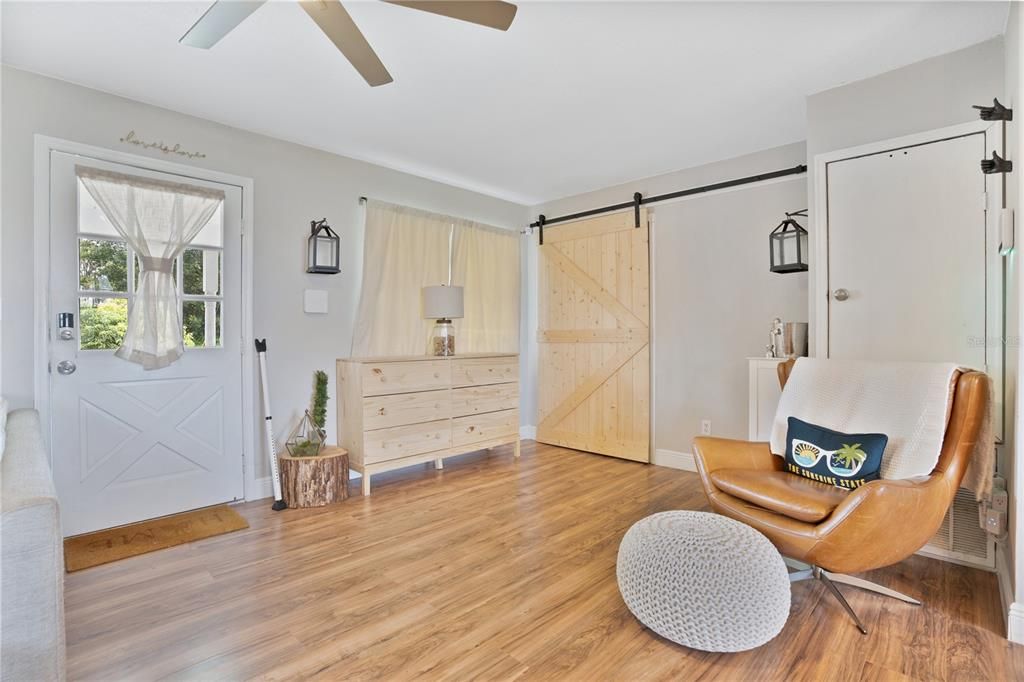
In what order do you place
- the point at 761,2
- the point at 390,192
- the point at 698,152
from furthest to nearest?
1. the point at 390,192
2. the point at 698,152
3. the point at 761,2

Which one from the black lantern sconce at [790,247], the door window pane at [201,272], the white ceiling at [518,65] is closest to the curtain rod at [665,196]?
the white ceiling at [518,65]

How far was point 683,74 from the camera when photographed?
102 inches

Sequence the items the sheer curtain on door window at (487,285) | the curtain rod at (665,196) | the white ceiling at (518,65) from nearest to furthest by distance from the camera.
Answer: the white ceiling at (518,65)
the curtain rod at (665,196)
the sheer curtain on door window at (487,285)

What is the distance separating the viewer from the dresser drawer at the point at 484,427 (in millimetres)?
4012

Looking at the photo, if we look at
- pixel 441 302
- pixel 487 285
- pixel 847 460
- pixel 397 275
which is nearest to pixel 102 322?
pixel 397 275

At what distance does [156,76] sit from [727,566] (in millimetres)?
3442

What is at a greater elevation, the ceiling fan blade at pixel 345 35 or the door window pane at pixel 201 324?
the ceiling fan blade at pixel 345 35

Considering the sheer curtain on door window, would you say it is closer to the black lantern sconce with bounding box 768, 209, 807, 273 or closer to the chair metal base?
the black lantern sconce with bounding box 768, 209, 807, 273

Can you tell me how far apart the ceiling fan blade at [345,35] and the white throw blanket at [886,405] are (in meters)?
2.44

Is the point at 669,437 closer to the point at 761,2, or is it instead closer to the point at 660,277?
the point at 660,277

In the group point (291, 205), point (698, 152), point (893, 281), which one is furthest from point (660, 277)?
point (291, 205)

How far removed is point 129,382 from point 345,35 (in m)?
2.29

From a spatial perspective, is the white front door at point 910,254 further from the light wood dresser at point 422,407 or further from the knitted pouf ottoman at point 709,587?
the light wood dresser at point 422,407

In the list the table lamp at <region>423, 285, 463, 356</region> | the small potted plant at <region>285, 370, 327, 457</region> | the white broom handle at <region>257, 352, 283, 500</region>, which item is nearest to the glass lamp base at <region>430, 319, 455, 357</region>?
the table lamp at <region>423, 285, 463, 356</region>
